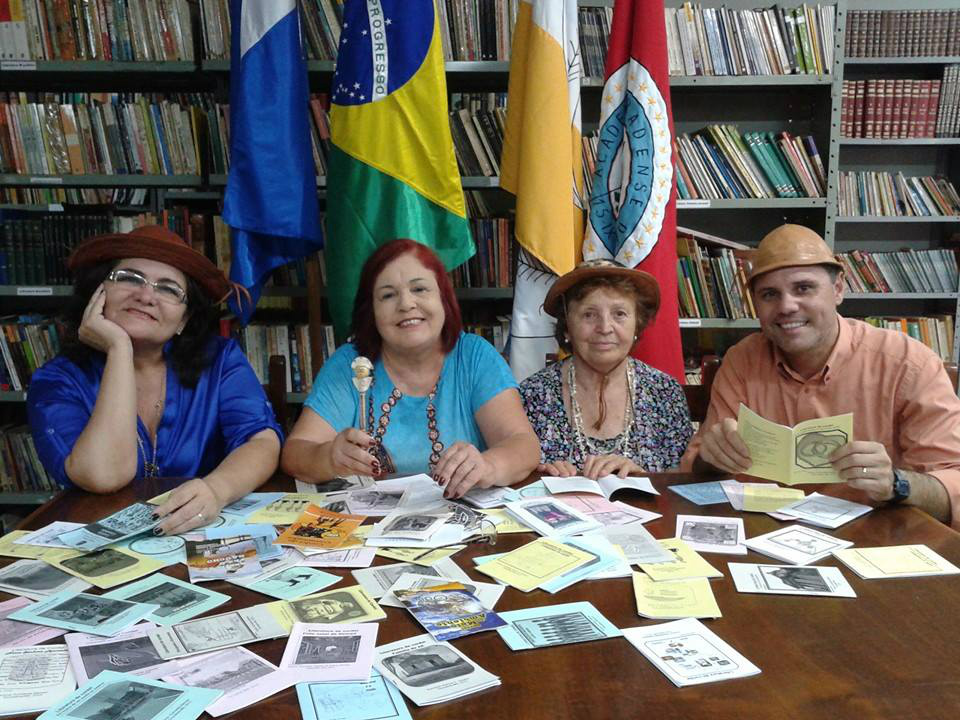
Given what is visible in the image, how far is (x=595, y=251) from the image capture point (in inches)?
115

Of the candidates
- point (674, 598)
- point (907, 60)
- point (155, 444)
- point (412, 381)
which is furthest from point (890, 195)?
point (155, 444)

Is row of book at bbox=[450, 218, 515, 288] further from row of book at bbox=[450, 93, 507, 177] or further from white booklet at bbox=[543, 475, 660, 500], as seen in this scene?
white booklet at bbox=[543, 475, 660, 500]

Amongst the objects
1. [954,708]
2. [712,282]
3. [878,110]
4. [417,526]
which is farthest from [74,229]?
[878,110]

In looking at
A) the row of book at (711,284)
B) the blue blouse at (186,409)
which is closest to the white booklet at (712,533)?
the blue blouse at (186,409)

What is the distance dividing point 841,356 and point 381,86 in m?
1.86

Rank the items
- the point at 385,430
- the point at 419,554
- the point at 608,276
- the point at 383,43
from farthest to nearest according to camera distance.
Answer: the point at 383,43
the point at 608,276
the point at 385,430
the point at 419,554

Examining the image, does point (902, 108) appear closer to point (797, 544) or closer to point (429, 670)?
point (797, 544)

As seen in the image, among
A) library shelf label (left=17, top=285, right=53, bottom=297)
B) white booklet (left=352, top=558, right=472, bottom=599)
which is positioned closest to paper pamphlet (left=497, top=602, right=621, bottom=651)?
white booklet (left=352, top=558, right=472, bottom=599)

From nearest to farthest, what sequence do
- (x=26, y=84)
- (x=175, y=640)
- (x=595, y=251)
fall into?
1. (x=175, y=640)
2. (x=595, y=251)
3. (x=26, y=84)

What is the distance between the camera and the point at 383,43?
8.96 feet

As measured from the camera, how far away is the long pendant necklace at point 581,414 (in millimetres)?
2100

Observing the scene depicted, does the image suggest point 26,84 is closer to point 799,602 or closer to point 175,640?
point 175,640

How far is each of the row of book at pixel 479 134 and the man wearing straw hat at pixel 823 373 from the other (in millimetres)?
1570

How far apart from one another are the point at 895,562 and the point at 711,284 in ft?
7.70
